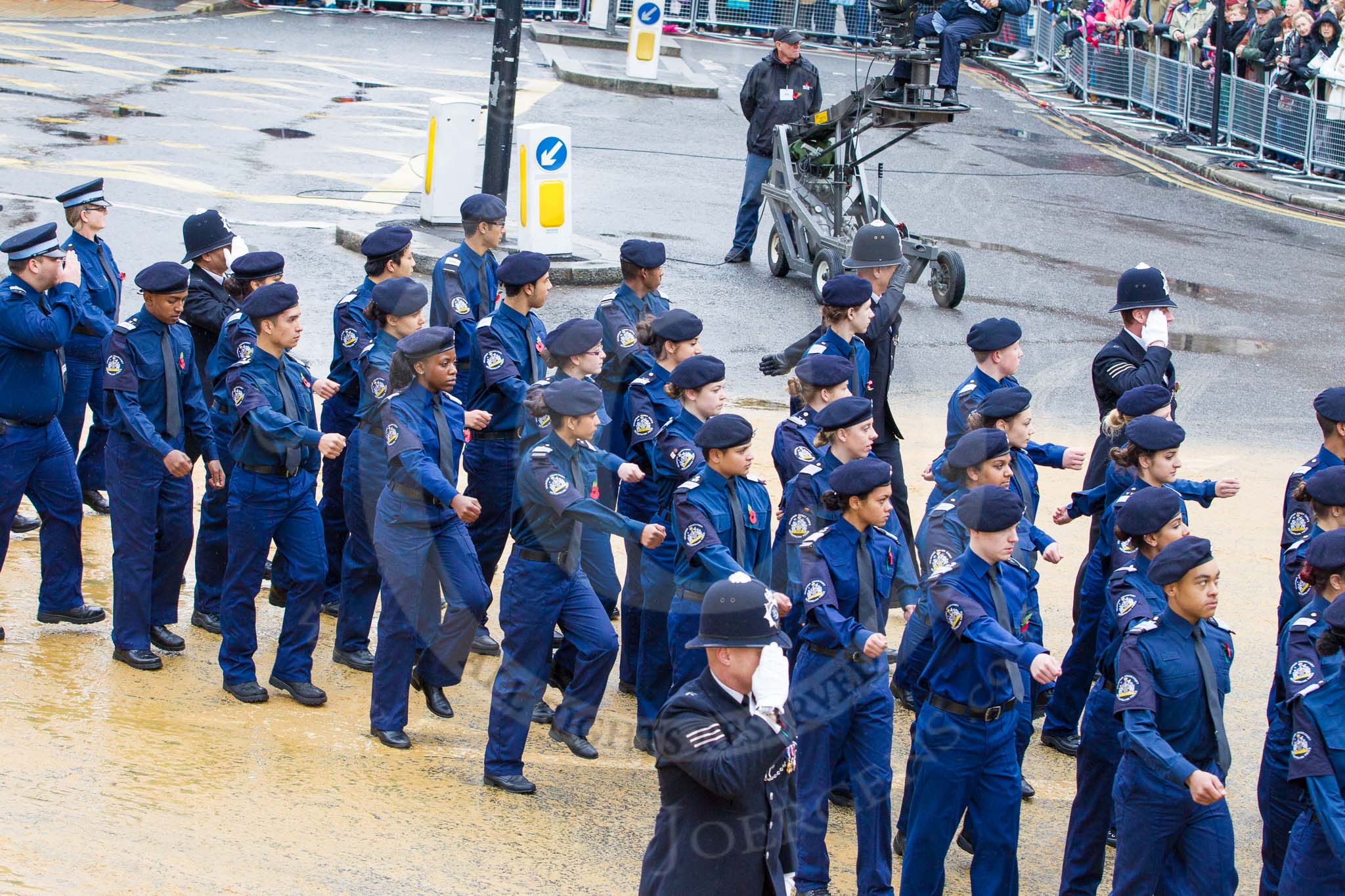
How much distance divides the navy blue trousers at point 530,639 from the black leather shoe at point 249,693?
1138 mm

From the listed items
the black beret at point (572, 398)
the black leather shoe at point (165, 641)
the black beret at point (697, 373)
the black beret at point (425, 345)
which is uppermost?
the black beret at point (425, 345)

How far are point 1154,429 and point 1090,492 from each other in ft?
1.95

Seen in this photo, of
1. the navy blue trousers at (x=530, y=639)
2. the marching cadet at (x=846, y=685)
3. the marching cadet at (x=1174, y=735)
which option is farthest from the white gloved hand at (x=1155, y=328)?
the navy blue trousers at (x=530, y=639)

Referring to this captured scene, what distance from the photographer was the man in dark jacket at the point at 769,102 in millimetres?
15023

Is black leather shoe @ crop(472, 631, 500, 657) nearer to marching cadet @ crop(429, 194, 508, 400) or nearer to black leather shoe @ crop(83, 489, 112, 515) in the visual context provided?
marching cadet @ crop(429, 194, 508, 400)

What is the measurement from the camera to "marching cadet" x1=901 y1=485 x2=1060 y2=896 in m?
5.59

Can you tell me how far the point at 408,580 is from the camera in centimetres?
680

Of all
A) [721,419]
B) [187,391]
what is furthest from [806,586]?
[187,391]

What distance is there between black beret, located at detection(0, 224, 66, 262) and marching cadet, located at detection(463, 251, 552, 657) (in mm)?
2130

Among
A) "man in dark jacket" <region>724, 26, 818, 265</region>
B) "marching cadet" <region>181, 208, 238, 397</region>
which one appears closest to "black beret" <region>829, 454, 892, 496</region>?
"marching cadet" <region>181, 208, 238, 397</region>

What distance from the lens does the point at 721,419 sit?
6.43 metres

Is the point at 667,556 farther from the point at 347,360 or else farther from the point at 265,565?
the point at 347,360

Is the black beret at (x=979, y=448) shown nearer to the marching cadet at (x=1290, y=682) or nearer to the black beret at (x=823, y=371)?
the black beret at (x=823, y=371)

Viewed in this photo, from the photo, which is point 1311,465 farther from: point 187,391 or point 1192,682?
point 187,391
